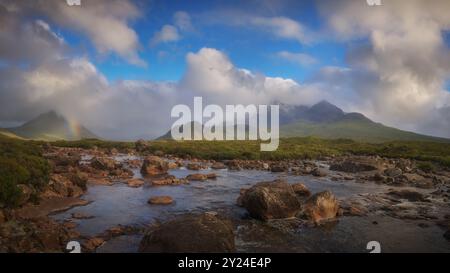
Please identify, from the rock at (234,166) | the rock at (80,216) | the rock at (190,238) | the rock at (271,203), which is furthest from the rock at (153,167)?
the rock at (190,238)

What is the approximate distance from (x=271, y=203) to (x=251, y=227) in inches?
82.4

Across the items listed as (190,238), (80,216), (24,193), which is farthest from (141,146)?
(190,238)

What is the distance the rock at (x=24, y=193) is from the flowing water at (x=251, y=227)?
224 centimetres

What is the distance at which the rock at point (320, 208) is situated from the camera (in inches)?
703

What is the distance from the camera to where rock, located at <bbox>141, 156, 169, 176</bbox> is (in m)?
34.0

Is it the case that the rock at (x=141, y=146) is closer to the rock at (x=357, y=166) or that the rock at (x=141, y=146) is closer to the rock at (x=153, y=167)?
the rock at (x=153, y=167)

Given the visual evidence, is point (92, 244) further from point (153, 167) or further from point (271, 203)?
point (153, 167)

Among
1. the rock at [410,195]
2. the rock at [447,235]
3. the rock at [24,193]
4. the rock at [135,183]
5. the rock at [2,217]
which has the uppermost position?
the rock at [24,193]

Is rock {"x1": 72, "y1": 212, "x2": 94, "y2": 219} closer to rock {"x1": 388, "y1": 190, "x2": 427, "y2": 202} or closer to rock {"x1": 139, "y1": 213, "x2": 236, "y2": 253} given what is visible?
rock {"x1": 139, "y1": 213, "x2": 236, "y2": 253}
